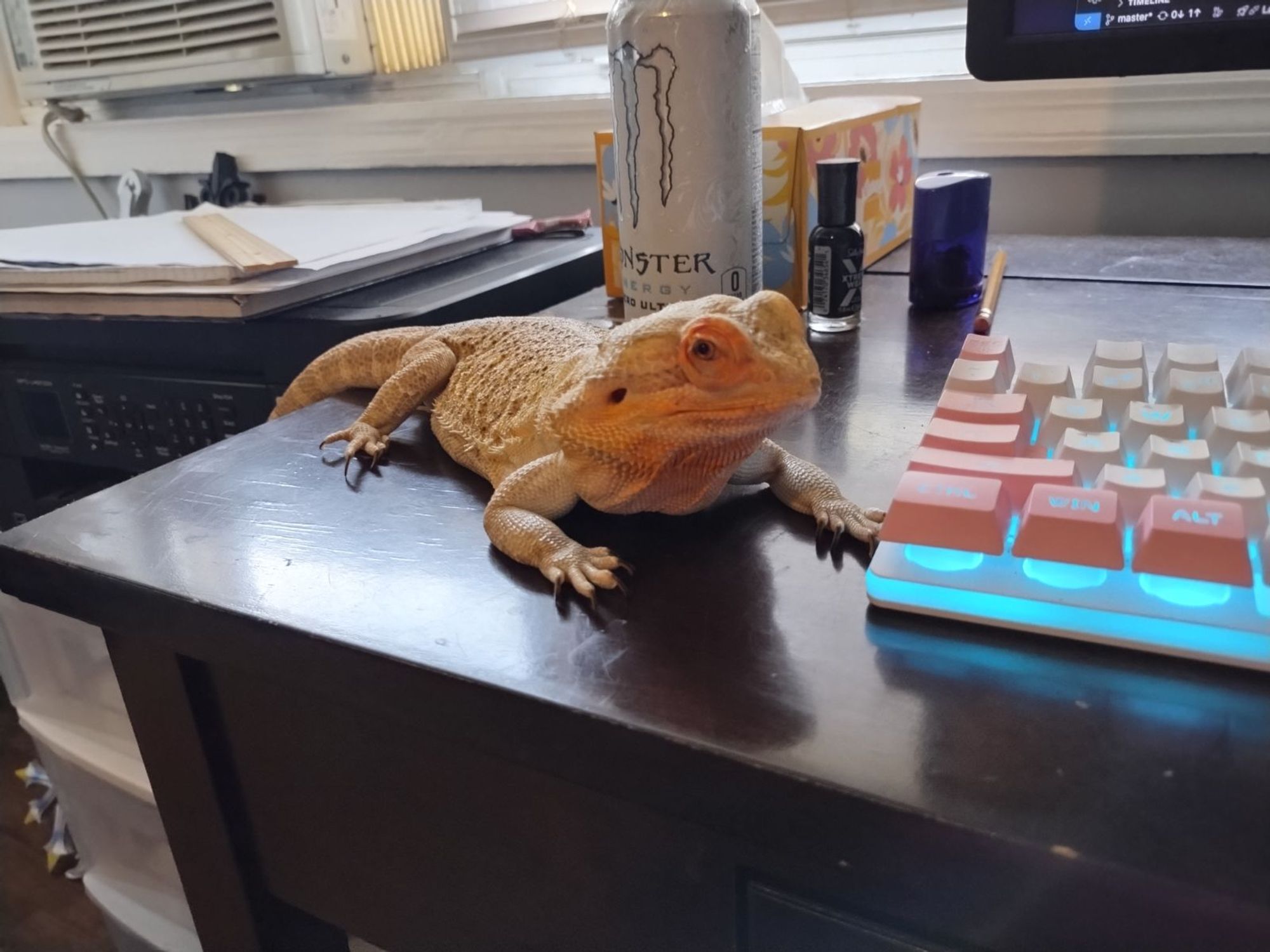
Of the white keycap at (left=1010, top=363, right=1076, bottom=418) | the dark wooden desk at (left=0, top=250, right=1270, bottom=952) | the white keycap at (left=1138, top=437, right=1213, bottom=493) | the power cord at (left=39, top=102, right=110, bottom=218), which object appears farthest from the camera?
the power cord at (left=39, top=102, right=110, bottom=218)

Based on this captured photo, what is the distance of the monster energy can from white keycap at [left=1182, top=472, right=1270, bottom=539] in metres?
0.49

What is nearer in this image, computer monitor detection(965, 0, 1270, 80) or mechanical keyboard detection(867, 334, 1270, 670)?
mechanical keyboard detection(867, 334, 1270, 670)

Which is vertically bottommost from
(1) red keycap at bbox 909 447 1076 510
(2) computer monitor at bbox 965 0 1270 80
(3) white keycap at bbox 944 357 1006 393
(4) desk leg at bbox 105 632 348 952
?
(4) desk leg at bbox 105 632 348 952

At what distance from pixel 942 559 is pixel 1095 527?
0.21 feet

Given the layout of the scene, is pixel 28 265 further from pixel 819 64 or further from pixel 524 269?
pixel 819 64

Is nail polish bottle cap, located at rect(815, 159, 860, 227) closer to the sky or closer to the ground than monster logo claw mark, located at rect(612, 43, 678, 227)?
closer to the ground

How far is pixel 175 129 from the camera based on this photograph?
6.40ft

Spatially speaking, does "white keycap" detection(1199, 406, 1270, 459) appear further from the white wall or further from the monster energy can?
the white wall

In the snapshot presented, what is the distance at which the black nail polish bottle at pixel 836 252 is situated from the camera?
86 centimetres

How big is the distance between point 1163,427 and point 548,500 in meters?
0.32

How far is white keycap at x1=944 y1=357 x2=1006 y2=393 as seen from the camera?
52 cm

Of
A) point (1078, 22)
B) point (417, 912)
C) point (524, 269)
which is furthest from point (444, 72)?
point (417, 912)

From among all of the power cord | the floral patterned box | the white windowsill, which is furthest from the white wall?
the power cord

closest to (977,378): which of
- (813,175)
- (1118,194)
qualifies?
(813,175)
